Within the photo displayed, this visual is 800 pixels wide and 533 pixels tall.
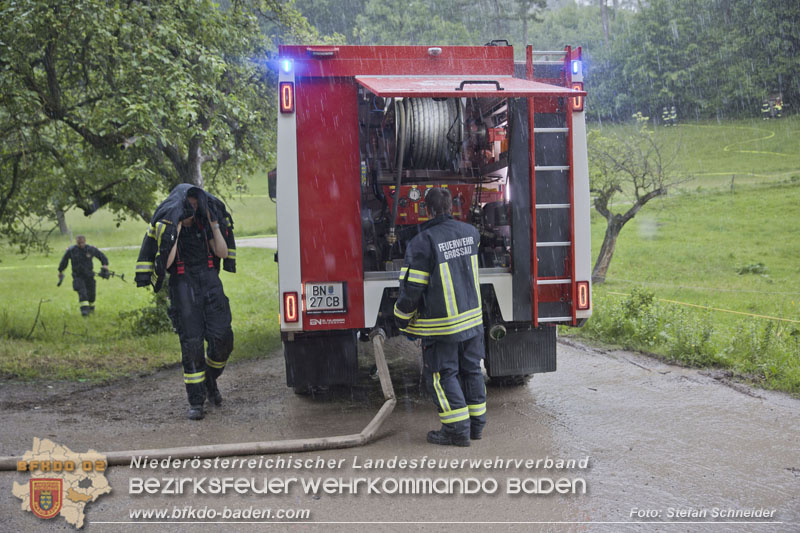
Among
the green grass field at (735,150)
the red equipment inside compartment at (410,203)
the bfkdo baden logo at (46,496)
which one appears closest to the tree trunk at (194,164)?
the red equipment inside compartment at (410,203)

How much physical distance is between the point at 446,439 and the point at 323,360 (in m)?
1.52

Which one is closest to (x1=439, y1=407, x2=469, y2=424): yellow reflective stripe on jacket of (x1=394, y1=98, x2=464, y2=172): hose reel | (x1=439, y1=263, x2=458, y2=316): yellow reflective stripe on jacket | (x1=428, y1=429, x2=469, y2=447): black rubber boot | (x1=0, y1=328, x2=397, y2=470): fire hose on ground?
(x1=428, y1=429, x2=469, y2=447): black rubber boot

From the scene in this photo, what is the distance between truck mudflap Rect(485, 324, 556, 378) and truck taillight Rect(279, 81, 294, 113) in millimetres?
2490

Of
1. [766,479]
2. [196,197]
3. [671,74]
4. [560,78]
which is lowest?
[766,479]

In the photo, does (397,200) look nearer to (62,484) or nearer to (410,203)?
(410,203)

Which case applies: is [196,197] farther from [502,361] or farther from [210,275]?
[502,361]

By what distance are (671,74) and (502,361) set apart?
5260 cm

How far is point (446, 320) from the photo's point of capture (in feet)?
16.9

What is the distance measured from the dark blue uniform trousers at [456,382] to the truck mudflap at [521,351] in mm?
955

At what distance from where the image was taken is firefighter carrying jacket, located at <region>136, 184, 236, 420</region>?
5.80 metres

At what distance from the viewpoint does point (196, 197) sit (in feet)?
19.9

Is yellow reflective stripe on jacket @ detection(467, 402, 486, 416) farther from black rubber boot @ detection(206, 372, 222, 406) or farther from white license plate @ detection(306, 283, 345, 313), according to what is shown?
black rubber boot @ detection(206, 372, 222, 406)

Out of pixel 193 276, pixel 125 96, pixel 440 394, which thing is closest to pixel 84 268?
pixel 125 96

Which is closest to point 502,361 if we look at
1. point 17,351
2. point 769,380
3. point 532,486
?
point 532,486
